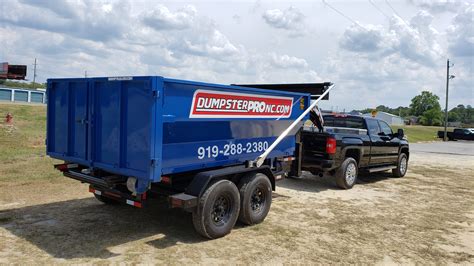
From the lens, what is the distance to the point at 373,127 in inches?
444

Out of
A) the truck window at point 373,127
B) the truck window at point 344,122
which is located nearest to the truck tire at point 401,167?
the truck window at point 373,127

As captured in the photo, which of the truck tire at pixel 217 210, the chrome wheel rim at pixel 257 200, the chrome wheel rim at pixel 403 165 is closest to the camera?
the truck tire at pixel 217 210

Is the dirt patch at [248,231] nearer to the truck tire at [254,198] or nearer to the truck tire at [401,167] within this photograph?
the truck tire at [254,198]

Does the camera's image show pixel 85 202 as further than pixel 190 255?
Yes

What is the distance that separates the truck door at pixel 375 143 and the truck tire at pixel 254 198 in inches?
202

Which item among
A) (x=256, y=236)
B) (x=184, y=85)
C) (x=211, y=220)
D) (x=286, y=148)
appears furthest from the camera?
(x=286, y=148)

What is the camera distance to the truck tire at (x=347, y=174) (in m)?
9.93

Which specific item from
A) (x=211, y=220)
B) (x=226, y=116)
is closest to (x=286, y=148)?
(x=226, y=116)

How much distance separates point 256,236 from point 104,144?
247cm

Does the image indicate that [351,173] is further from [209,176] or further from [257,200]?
[209,176]

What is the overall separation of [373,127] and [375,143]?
0.44 m

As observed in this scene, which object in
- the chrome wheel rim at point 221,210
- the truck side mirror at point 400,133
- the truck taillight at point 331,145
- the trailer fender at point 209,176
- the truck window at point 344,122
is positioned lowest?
the chrome wheel rim at point 221,210

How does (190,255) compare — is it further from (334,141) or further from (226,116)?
(334,141)

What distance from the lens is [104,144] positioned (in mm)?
5602
